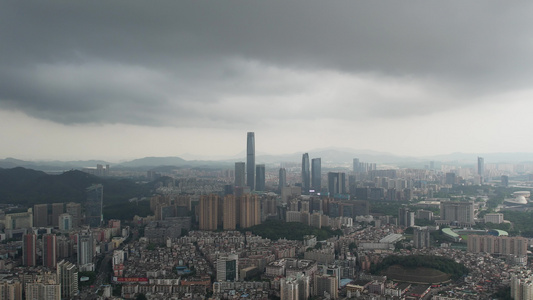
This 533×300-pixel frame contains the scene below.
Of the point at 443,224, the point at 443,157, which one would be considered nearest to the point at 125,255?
the point at 443,224

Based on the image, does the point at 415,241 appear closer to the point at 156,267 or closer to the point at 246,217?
the point at 246,217

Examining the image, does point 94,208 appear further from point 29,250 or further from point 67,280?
point 67,280

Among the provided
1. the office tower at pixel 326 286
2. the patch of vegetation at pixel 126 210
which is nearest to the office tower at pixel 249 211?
the patch of vegetation at pixel 126 210

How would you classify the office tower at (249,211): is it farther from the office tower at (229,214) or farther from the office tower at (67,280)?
the office tower at (67,280)

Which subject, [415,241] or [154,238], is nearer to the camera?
[415,241]

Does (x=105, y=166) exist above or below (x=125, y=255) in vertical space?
above

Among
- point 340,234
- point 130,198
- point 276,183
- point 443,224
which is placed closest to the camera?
point 340,234

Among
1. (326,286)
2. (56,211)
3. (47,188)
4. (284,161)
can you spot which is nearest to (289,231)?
(326,286)

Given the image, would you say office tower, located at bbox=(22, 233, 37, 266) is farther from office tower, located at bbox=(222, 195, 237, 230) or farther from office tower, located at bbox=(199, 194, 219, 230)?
office tower, located at bbox=(222, 195, 237, 230)
